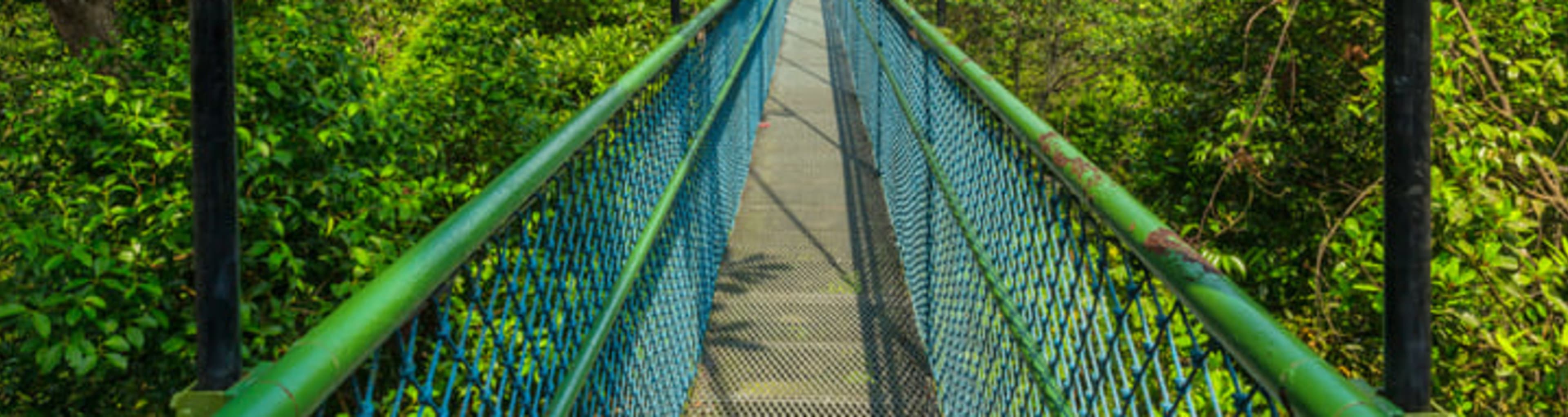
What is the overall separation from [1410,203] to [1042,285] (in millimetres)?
1416

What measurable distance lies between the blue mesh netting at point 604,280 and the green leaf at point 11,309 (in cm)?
107

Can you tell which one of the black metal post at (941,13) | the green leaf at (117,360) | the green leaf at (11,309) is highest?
the black metal post at (941,13)

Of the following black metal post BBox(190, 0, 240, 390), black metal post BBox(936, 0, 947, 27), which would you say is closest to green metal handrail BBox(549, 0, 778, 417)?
black metal post BBox(190, 0, 240, 390)

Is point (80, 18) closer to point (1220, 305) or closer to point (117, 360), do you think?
point (117, 360)

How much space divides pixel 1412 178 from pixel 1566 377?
385 cm

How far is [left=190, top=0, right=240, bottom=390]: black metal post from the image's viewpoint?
109 cm

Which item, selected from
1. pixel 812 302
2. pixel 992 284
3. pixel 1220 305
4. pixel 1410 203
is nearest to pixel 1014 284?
pixel 992 284

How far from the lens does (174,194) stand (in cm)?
486

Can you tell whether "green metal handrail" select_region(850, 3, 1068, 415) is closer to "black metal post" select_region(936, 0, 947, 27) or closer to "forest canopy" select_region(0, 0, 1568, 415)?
"forest canopy" select_region(0, 0, 1568, 415)

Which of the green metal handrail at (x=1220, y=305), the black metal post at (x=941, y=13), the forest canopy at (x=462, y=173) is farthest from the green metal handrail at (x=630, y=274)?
the black metal post at (x=941, y=13)

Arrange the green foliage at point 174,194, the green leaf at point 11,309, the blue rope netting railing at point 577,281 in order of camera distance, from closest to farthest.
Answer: the blue rope netting railing at point 577,281
the green leaf at point 11,309
the green foliage at point 174,194

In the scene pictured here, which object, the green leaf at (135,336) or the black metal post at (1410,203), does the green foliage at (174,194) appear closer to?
the green leaf at (135,336)

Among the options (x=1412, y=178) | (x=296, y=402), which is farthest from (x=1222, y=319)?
(x=296, y=402)

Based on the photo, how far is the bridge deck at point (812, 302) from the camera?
4.09 meters
